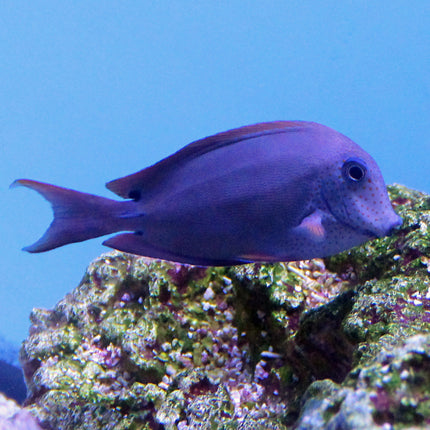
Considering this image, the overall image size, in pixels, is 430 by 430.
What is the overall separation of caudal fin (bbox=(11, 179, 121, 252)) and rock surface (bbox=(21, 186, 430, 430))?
3.97 ft

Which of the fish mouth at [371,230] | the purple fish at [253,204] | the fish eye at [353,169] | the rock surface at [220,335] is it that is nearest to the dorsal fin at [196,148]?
the purple fish at [253,204]

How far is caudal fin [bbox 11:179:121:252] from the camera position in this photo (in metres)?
2.05

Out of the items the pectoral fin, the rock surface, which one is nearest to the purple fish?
the pectoral fin

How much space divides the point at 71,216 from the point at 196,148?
0.70m

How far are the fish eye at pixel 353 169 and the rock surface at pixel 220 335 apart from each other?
0.75 meters

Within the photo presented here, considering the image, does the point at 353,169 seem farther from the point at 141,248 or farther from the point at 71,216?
the point at 71,216

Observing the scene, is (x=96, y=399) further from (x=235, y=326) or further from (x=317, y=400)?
(x=317, y=400)

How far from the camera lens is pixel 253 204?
6.62ft

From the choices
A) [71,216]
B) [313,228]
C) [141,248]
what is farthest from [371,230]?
[71,216]

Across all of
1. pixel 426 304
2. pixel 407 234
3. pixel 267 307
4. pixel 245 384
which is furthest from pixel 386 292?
pixel 245 384

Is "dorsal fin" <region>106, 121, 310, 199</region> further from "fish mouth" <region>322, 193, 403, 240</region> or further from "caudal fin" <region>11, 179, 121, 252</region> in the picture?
"fish mouth" <region>322, 193, 403, 240</region>

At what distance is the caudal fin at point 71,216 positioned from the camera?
2047 mm

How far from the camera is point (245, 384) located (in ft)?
9.29

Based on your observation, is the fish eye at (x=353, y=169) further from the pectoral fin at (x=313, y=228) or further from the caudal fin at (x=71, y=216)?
the caudal fin at (x=71, y=216)
